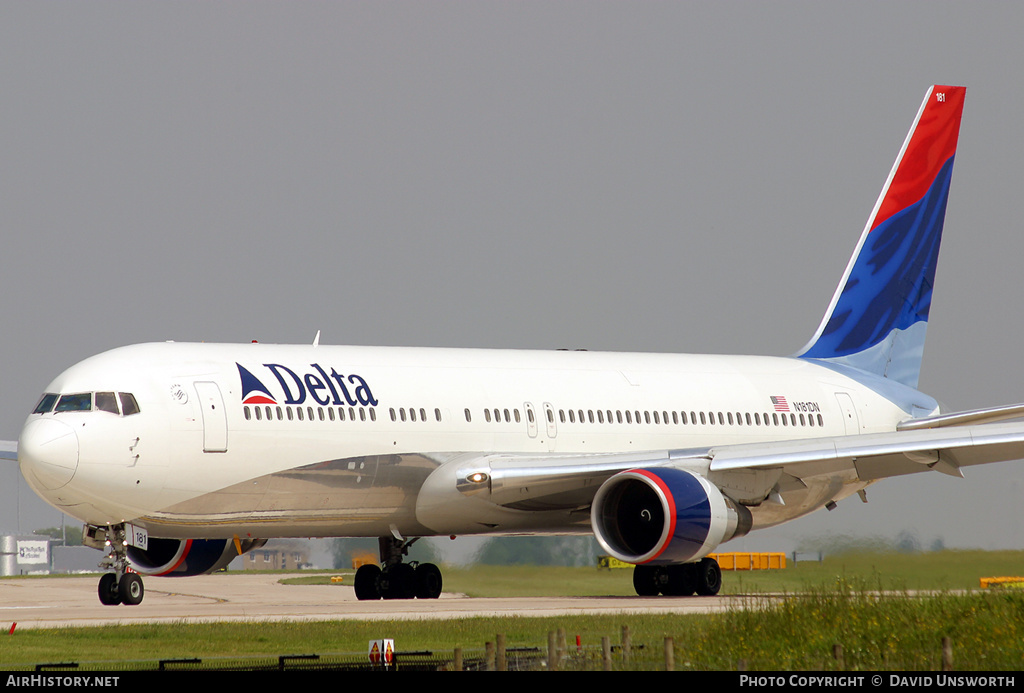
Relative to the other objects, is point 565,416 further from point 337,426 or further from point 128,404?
point 128,404

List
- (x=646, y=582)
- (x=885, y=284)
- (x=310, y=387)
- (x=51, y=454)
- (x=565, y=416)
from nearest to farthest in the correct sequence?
(x=51, y=454) < (x=310, y=387) < (x=646, y=582) < (x=565, y=416) < (x=885, y=284)

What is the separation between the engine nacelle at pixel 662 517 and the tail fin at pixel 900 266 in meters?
9.06

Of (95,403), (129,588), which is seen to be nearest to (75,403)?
(95,403)

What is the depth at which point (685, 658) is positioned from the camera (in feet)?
44.1

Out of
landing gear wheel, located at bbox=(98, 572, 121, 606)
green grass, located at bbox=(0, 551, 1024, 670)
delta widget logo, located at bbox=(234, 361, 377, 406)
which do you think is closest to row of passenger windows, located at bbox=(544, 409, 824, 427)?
delta widget logo, located at bbox=(234, 361, 377, 406)

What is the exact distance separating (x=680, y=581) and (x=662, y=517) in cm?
264

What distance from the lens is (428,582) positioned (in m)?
26.2

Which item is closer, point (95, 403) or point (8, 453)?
point (95, 403)

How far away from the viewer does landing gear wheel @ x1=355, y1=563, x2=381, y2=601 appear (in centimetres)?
2625

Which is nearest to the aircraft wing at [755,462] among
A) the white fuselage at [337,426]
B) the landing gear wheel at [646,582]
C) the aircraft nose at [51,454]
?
the white fuselage at [337,426]

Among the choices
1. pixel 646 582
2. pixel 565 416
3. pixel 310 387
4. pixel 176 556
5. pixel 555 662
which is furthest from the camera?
pixel 565 416

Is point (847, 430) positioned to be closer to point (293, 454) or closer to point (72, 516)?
point (293, 454)

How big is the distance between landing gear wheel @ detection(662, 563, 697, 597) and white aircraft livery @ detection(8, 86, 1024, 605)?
23 millimetres

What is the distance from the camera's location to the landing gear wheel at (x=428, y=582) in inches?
1029
